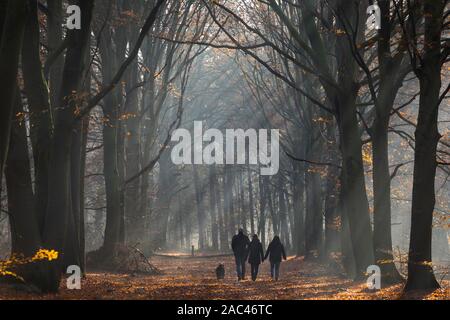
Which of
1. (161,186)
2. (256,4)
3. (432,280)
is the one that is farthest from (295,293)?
(161,186)

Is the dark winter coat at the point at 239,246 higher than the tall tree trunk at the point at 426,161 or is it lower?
lower

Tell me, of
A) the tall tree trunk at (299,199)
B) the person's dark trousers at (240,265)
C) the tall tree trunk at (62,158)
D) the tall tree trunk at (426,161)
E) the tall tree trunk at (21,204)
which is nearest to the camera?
the tall tree trunk at (21,204)

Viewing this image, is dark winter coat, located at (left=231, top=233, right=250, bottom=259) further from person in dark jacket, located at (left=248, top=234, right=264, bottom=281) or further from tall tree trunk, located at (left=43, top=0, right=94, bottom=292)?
tall tree trunk, located at (left=43, top=0, right=94, bottom=292)

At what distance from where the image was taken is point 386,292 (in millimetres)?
12797

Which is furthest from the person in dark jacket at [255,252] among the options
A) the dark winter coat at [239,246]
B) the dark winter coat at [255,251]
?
the dark winter coat at [239,246]

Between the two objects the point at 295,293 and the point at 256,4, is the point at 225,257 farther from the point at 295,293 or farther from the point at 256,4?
the point at 295,293

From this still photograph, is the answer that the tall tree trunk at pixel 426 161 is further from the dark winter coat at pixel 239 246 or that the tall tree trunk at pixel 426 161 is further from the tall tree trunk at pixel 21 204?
the dark winter coat at pixel 239 246

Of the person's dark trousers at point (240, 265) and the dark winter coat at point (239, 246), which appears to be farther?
the person's dark trousers at point (240, 265)

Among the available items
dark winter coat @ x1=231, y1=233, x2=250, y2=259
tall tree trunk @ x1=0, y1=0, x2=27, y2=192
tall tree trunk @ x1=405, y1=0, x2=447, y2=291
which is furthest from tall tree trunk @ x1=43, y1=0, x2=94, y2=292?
dark winter coat @ x1=231, y1=233, x2=250, y2=259

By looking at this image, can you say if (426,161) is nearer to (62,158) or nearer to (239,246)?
(62,158)

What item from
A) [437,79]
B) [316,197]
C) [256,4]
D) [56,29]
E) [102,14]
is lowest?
[316,197]
